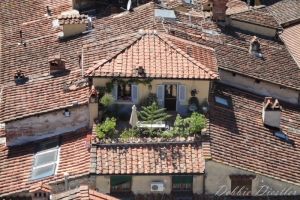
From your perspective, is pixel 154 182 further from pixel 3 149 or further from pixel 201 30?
pixel 201 30

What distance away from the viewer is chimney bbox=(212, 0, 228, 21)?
135ft

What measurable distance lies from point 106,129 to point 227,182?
6.32 meters

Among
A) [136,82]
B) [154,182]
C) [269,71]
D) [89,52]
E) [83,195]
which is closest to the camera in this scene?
[83,195]

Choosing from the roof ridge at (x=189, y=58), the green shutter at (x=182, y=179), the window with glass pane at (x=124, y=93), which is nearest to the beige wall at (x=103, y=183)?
the green shutter at (x=182, y=179)

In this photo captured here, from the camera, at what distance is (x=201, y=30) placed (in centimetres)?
3919

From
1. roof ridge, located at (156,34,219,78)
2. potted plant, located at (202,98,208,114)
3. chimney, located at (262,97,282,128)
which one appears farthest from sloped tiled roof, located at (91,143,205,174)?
chimney, located at (262,97,282,128)

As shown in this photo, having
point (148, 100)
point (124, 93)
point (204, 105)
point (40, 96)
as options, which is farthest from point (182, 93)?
point (40, 96)

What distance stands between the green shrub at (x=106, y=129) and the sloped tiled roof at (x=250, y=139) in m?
4.81

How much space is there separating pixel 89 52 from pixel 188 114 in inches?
258

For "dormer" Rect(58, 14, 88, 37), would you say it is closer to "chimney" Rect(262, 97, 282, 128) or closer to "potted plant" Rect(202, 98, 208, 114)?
"potted plant" Rect(202, 98, 208, 114)

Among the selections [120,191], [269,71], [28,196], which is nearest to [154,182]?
[120,191]

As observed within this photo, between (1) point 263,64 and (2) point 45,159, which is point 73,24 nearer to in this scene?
(2) point 45,159

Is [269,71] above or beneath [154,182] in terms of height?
above

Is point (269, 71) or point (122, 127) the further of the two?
point (269, 71)
